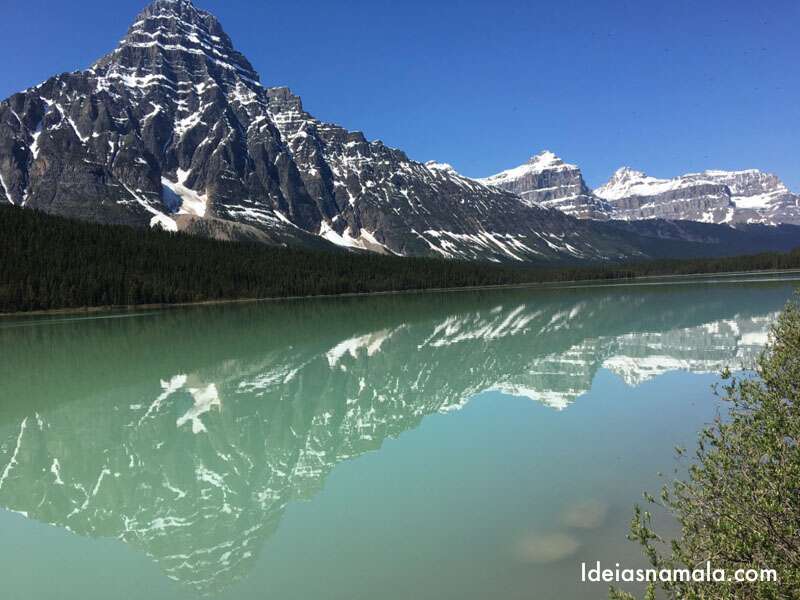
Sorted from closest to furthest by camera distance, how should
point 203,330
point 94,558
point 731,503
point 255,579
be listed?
1. point 731,503
2. point 255,579
3. point 94,558
4. point 203,330

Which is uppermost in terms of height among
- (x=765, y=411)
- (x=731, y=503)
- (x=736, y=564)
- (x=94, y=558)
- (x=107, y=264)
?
(x=107, y=264)

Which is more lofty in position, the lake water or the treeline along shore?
the treeline along shore

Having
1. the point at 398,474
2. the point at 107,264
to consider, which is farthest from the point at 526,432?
the point at 107,264

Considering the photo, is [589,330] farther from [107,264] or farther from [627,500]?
[107,264]

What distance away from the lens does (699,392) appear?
28031 millimetres

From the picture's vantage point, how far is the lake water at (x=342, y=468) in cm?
1233

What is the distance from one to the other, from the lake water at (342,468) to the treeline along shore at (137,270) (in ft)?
281

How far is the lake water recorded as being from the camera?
12.3 metres

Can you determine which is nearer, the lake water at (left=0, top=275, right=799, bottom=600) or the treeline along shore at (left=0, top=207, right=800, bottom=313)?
the lake water at (left=0, top=275, right=799, bottom=600)

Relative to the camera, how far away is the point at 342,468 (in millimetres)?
19516

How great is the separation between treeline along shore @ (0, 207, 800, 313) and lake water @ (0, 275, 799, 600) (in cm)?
8556

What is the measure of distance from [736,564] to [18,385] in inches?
1672

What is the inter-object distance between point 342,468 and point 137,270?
142036 millimetres

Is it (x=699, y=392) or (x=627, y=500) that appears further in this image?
(x=699, y=392)
